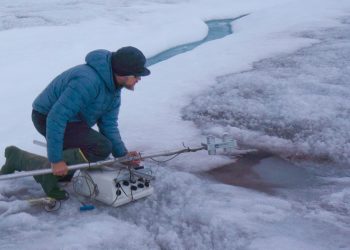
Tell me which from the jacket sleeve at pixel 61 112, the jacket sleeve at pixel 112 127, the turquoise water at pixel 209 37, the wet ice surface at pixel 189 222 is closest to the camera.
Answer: the wet ice surface at pixel 189 222

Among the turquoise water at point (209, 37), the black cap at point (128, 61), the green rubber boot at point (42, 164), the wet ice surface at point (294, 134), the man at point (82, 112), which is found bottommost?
the wet ice surface at point (294, 134)

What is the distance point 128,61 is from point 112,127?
85 cm

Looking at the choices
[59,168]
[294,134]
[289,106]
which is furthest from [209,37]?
[59,168]

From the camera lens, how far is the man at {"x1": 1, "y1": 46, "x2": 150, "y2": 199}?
3.23m

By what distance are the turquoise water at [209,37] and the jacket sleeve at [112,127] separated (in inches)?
229

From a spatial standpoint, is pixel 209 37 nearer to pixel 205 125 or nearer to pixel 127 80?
pixel 205 125

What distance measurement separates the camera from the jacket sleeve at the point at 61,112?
321 centimetres

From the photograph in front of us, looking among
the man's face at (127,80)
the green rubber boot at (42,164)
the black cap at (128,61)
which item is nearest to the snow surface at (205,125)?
the green rubber boot at (42,164)

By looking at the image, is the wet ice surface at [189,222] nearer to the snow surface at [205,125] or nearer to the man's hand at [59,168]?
the snow surface at [205,125]

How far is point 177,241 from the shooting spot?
10.3 feet

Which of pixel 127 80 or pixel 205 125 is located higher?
pixel 127 80

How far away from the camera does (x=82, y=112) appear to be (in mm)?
3621

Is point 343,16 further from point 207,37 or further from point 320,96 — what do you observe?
point 320,96

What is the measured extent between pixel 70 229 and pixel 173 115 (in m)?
2.83
